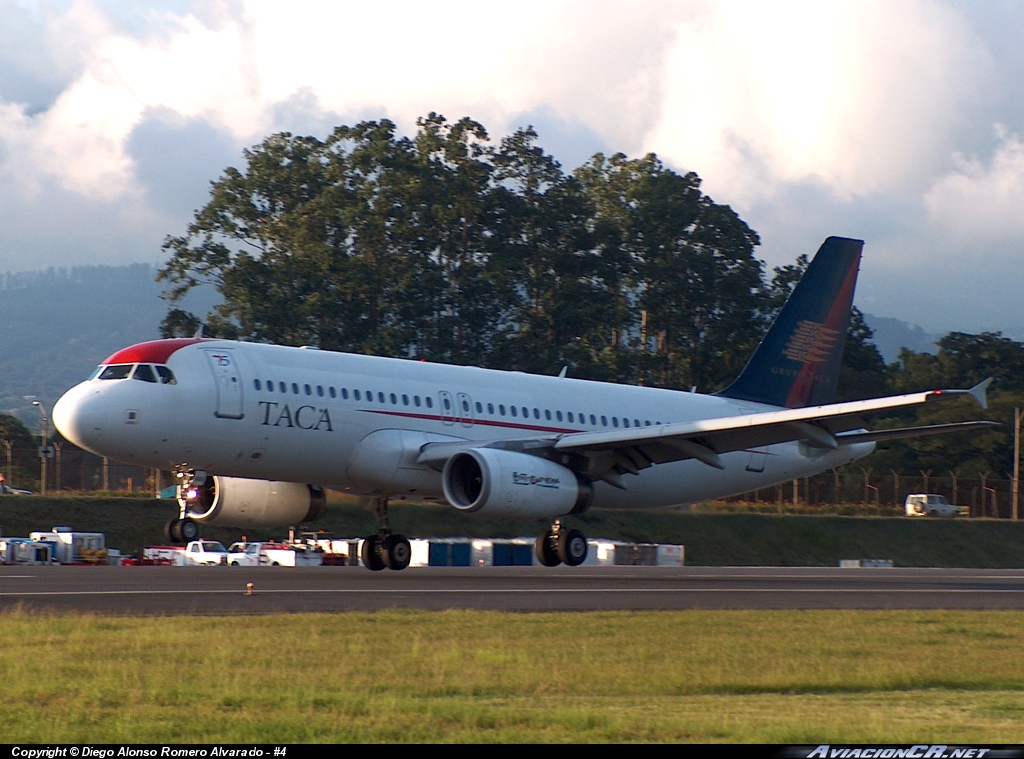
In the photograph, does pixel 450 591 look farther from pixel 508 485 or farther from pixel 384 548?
pixel 384 548

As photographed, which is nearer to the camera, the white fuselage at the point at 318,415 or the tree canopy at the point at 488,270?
the white fuselage at the point at 318,415

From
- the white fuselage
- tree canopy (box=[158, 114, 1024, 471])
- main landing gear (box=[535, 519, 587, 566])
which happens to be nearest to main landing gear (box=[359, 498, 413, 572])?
the white fuselage

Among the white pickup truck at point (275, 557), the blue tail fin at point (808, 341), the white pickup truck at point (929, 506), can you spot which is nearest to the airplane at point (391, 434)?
the blue tail fin at point (808, 341)

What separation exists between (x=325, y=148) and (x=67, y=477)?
30556 mm

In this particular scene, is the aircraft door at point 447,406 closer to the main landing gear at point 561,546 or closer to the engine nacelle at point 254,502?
the engine nacelle at point 254,502

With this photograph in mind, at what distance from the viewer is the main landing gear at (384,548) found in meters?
29.5

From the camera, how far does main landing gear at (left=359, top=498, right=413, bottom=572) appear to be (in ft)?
96.9

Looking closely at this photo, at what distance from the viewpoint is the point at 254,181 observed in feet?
253

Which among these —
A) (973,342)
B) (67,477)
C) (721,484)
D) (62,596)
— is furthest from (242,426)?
(973,342)

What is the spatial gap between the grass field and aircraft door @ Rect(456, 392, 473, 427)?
10.8 meters

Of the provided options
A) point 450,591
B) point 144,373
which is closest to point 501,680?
point 450,591

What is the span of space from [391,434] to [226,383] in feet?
12.0

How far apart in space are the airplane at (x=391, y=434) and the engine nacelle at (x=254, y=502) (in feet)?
0.10
